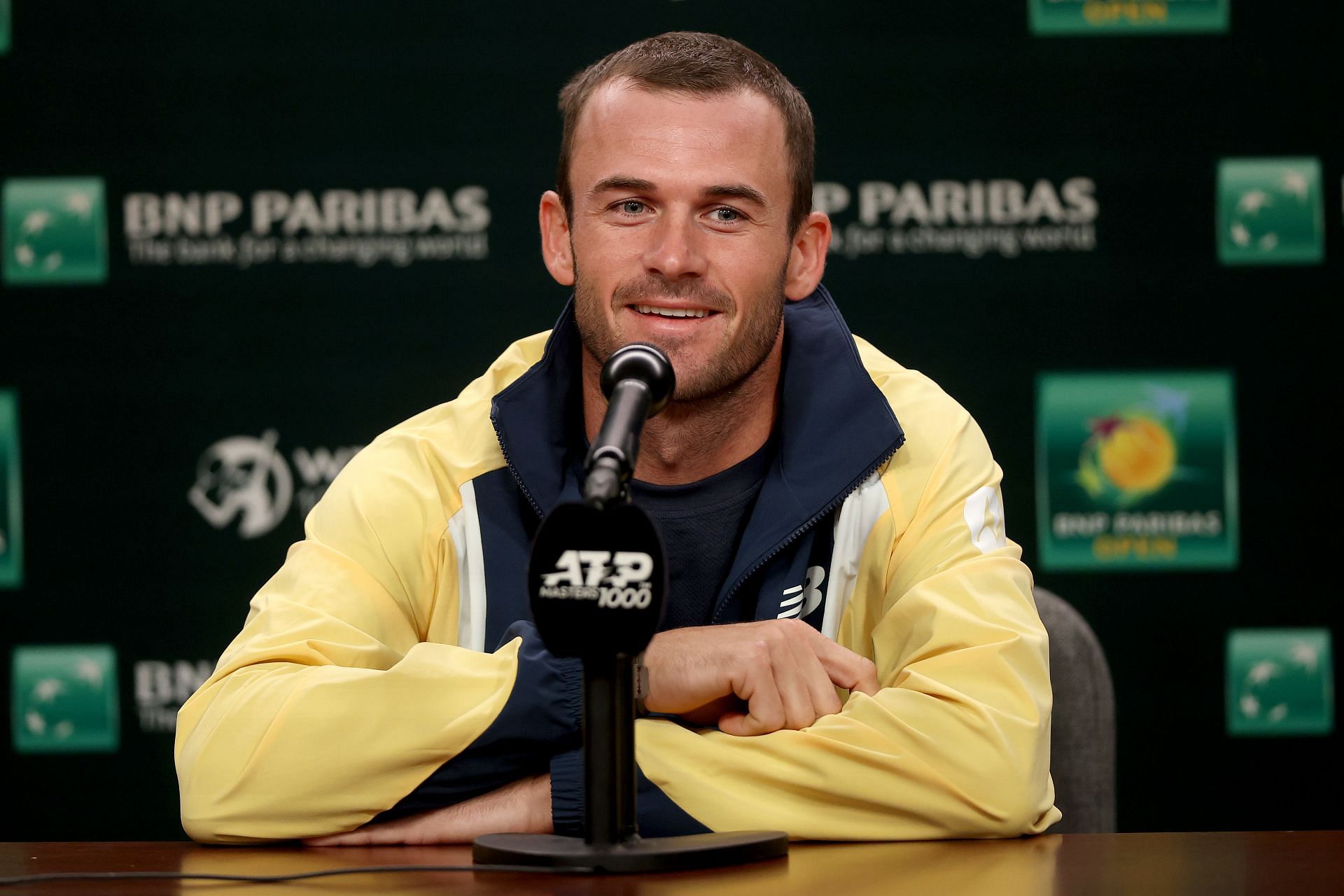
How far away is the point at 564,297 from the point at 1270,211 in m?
1.39

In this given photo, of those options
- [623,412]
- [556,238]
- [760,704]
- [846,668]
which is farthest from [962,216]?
[623,412]

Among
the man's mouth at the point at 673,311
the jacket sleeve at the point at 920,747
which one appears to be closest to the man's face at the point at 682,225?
the man's mouth at the point at 673,311

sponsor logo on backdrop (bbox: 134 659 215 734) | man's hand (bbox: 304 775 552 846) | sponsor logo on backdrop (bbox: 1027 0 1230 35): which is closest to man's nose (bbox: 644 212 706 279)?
man's hand (bbox: 304 775 552 846)

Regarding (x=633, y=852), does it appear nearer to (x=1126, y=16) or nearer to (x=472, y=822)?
(x=472, y=822)

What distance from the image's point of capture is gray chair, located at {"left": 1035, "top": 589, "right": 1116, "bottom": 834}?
1.98 m

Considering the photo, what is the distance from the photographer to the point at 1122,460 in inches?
114

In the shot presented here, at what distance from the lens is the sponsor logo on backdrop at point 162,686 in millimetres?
2906

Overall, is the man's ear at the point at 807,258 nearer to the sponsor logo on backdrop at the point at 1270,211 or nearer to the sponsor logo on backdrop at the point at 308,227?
the sponsor logo on backdrop at the point at 308,227

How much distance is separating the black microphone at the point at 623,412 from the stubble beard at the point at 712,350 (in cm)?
57

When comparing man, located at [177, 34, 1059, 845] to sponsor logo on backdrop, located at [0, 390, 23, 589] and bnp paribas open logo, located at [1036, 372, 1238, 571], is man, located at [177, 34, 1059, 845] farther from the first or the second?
sponsor logo on backdrop, located at [0, 390, 23, 589]

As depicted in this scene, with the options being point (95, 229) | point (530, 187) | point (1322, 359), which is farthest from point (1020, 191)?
A: point (95, 229)

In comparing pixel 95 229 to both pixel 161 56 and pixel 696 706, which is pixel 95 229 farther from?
pixel 696 706

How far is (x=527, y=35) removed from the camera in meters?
2.90

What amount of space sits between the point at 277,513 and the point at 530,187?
82 centimetres
